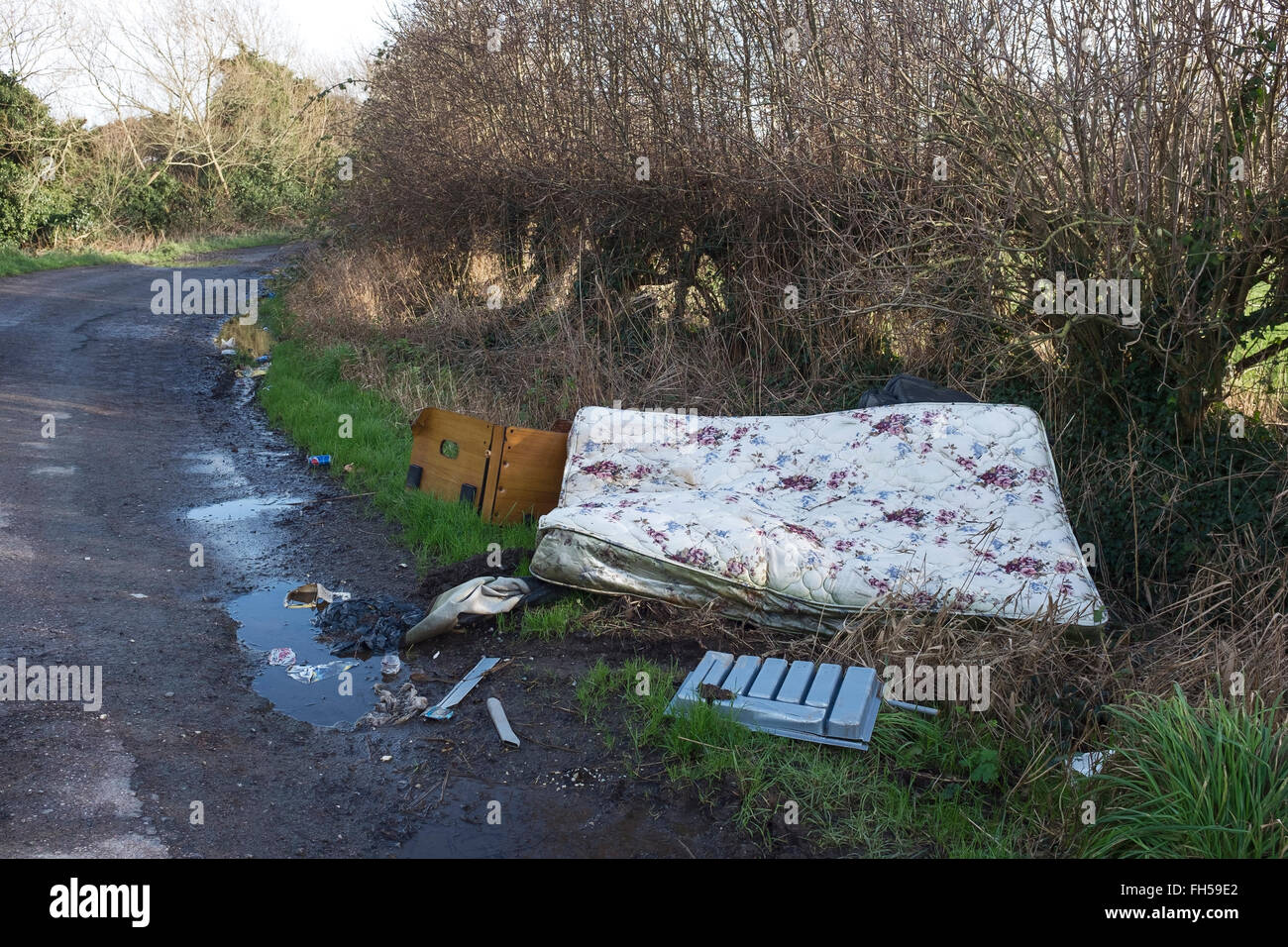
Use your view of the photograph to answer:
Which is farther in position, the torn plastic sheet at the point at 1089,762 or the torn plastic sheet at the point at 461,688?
the torn plastic sheet at the point at 461,688

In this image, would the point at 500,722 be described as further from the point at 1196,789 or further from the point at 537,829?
the point at 1196,789

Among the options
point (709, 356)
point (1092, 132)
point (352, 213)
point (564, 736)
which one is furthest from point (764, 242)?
point (352, 213)

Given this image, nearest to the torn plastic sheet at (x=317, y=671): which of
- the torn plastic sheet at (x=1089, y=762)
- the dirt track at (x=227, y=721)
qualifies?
the dirt track at (x=227, y=721)

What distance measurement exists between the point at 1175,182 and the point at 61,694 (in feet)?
18.5

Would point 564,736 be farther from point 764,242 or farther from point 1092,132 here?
point 764,242

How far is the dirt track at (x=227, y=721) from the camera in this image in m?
3.12

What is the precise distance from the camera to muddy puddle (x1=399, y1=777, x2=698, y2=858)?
3.07 metres

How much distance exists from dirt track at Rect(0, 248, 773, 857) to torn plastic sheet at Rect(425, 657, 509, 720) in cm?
5

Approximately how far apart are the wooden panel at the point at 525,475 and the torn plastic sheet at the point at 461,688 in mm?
1656

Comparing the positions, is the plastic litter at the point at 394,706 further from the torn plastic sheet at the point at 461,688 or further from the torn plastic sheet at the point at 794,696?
the torn plastic sheet at the point at 794,696

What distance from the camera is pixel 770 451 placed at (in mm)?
5688

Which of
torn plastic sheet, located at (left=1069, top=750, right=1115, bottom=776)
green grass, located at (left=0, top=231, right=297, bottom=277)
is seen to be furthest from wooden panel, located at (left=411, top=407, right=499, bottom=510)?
green grass, located at (left=0, top=231, right=297, bottom=277)

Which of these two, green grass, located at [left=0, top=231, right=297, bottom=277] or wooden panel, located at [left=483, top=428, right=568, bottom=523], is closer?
wooden panel, located at [left=483, top=428, right=568, bottom=523]

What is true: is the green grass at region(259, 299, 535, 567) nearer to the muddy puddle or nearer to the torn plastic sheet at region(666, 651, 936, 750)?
the torn plastic sheet at region(666, 651, 936, 750)
